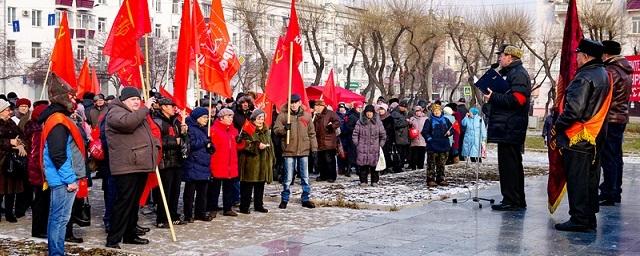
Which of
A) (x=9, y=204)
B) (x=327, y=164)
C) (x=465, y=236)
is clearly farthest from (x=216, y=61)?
(x=465, y=236)

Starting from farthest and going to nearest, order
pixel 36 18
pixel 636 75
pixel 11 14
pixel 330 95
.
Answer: pixel 36 18 < pixel 11 14 < pixel 636 75 < pixel 330 95

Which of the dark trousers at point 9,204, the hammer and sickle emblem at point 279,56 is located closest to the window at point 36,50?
the hammer and sickle emblem at point 279,56

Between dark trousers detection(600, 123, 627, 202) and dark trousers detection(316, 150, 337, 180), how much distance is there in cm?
602

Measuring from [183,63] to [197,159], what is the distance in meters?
1.36

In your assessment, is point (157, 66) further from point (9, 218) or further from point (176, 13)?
point (9, 218)

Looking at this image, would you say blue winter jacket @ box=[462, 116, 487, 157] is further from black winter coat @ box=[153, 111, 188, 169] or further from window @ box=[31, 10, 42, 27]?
window @ box=[31, 10, 42, 27]

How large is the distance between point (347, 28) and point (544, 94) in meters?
33.7

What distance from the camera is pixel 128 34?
38.6ft

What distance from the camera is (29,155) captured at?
11023 millimetres

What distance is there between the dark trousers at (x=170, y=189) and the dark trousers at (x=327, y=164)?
6314mm

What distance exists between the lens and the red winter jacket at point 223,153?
37.6ft

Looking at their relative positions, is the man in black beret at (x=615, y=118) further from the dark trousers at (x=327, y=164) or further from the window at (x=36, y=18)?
the window at (x=36, y=18)

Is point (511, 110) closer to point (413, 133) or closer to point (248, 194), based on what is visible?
point (248, 194)

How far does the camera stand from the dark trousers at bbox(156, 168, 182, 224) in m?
10.7
